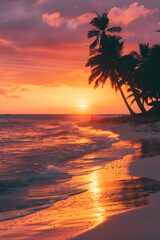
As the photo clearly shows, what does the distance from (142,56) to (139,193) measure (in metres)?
46.4

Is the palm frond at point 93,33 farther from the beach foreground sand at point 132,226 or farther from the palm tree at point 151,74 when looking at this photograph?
the beach foreground sand at point 132,226

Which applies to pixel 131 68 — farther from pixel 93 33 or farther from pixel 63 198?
pixel 63 198

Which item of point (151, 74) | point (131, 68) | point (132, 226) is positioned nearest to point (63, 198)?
point (132, 226)

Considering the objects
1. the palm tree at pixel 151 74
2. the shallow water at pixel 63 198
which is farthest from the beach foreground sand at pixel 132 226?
the palm tree at pixel 151 74

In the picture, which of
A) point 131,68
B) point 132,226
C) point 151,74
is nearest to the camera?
point 132,226

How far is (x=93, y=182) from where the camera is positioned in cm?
712

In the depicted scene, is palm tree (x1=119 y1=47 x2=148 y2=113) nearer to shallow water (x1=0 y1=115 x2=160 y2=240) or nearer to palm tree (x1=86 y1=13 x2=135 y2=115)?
palm tree (x1=86 y1=13 x2=135 y2=115)

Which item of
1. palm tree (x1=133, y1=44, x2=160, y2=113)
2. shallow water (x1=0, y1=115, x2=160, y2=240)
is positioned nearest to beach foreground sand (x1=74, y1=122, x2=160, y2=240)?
shallow water (x1=0, y1=115, x2=160, y2=240)

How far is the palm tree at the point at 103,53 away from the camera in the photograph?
4053 centimetres

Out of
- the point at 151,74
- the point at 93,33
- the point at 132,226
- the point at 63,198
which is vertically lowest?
the point at 63,198

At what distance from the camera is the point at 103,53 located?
4066cm

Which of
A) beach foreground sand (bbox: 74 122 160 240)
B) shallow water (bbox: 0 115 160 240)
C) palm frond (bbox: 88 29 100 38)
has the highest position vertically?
palm frond (bbox: 88 29 100 38)

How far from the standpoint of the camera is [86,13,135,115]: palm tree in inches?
1596

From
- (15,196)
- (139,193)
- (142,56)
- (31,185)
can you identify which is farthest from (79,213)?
(142,56)
